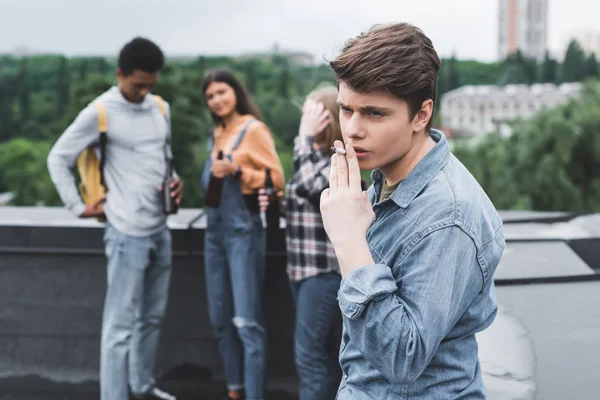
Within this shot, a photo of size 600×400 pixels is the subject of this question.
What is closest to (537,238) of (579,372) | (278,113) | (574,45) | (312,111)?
(312,111)

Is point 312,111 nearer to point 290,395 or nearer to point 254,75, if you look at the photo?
point 290,395

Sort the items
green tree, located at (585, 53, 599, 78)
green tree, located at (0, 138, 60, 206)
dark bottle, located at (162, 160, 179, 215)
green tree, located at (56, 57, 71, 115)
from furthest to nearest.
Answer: green tree, located at (585, 53, 599, 78), green tree, located at (56, 57, 71, 115), green tree, located at (0, 138, 60, 206), dark bottle, located at (162, 160, 179, 215)

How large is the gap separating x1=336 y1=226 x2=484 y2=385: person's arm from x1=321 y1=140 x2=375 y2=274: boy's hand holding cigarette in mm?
38

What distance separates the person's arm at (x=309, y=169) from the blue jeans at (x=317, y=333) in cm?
37

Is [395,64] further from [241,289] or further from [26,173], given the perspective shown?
[26,173]

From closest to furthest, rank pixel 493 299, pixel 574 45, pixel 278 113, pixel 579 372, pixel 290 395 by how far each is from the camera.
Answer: pixel 493 299 < pixel 579 372 < pixel 290 395 < pixel 278 113 < pixel 574 45

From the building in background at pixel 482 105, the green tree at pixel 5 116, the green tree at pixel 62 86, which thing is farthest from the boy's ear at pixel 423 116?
the building in background at pixel 482 105

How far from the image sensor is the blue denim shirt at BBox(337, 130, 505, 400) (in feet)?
4.14

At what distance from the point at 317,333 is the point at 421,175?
2004 mm

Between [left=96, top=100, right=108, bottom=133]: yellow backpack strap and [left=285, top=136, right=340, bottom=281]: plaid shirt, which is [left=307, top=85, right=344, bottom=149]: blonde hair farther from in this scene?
[left=96, top=100, right=108, bottom=133]: yellow backpack strap

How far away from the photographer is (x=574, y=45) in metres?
88.5

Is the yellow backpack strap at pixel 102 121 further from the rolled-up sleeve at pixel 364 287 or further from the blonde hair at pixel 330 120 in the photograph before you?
the rolled-up sleeve at pixel 364 287

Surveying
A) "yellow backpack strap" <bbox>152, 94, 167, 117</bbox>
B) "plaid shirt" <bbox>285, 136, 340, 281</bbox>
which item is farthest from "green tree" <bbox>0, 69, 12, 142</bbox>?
"plaid shirt" <bbox>285, 136, 340, 281</bbox>

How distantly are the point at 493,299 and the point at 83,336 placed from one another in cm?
333
